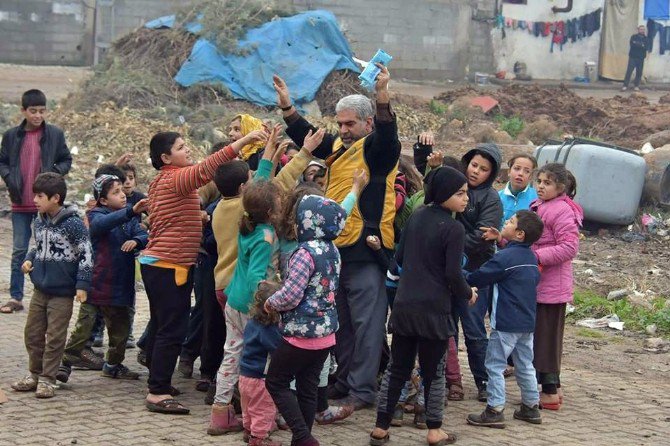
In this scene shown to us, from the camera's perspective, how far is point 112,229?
773 centimetres

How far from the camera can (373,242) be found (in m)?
7.11

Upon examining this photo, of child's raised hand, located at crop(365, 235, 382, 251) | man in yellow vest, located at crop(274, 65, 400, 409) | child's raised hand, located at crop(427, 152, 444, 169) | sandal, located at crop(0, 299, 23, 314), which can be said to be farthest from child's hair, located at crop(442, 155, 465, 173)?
sandal, located at crop(0, 299, 23, 314)

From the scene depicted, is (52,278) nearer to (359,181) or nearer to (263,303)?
(263,303)

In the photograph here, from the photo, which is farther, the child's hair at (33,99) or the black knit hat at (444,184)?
the child's hair at (33,99)

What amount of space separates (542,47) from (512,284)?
28587 millimetres

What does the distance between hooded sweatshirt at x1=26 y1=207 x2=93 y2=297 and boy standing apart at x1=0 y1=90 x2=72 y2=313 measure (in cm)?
251

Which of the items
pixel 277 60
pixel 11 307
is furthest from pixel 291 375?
pixel 277 60

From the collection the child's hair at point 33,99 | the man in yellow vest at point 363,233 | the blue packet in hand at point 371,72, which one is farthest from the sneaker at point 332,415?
the child's hair at point 33,99

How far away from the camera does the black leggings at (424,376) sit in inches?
259

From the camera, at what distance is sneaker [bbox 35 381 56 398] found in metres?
7.28

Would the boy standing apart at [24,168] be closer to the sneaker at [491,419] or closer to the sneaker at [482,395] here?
the sneaker at [482,395]

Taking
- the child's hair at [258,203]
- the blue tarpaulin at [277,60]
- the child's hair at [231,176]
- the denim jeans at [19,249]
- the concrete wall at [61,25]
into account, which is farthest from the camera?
the concrete wall at [61,25]

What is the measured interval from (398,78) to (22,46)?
34.5 ft

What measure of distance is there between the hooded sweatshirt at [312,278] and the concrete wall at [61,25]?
2513cm
